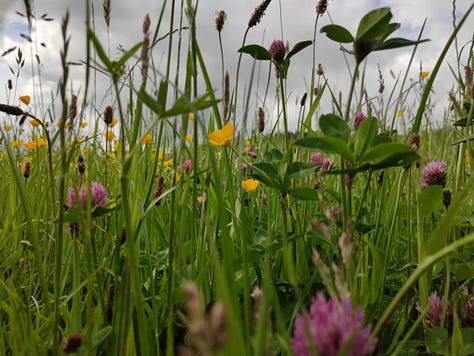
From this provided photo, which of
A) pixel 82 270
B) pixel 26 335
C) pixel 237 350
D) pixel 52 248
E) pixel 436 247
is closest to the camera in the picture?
pixel 237 350

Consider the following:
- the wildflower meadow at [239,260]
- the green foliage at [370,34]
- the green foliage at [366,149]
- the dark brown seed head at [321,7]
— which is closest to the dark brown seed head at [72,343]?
the wildflower meadow at [239,260]

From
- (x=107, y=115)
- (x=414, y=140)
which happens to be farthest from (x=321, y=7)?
(x=107, y=115)

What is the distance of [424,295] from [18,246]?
1.02 m

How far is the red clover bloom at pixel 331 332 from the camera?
1.22 ft

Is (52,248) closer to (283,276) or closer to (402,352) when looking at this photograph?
(283,276)

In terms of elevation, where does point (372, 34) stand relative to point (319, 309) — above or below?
above

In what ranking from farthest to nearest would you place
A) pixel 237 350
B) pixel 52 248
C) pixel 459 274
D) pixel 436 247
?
pixel 52 248 < pixel 459 274 < pixel 436 247 < pixel 237 350

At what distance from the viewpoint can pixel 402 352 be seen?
2.27 feet

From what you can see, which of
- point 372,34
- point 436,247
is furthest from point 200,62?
point 436,247

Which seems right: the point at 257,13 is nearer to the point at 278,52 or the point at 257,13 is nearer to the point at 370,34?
the point at 278,52

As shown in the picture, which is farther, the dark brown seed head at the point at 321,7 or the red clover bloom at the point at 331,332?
the dark brown seed head at the point at 321,7

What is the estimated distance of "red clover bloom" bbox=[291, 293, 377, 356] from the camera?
14.6 inches

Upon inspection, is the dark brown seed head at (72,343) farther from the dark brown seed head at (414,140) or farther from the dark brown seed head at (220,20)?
the dark brown seed head at (220,20)

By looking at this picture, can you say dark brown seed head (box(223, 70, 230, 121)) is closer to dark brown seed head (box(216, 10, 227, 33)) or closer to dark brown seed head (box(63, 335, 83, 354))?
dark brown seed head (box(216, 10, 227, 33))
